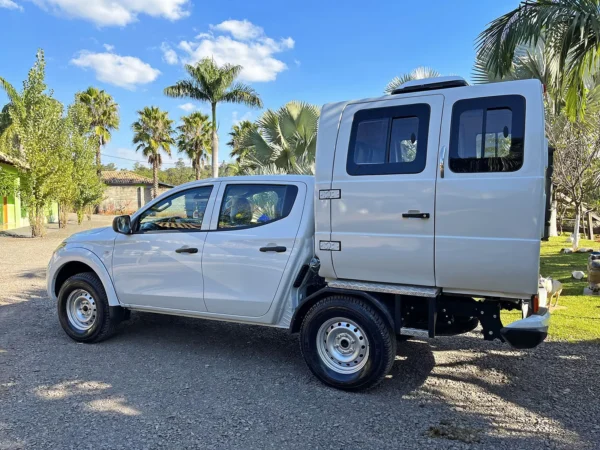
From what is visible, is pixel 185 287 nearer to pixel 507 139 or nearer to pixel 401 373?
pixel 401 373

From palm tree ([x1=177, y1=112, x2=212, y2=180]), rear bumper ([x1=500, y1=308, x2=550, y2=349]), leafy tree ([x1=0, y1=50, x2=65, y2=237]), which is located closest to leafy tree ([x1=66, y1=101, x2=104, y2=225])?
leafy tree ([x1=0, y1=50, x2=65, y2=237])

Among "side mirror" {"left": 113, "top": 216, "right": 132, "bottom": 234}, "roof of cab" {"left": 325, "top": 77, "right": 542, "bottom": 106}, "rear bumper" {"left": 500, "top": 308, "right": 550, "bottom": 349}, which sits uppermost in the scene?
"roof of cab" {"left": 325, "top": 77, "right": 542, "bottom": 106}

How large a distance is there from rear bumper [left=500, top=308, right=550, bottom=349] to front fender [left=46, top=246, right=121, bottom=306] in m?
4.11

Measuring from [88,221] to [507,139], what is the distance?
3111 cm

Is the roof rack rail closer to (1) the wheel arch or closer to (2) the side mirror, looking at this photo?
(1) the wheel arch

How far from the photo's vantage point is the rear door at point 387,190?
12.6 feet

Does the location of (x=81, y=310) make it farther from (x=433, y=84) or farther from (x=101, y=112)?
(x=101, y=112)

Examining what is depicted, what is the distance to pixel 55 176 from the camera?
1983 cm

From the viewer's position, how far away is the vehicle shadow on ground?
353 centimetres

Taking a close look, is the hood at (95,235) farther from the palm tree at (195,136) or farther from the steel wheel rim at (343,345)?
the palm tree at (195,136)

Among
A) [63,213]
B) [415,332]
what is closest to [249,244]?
[415,332]

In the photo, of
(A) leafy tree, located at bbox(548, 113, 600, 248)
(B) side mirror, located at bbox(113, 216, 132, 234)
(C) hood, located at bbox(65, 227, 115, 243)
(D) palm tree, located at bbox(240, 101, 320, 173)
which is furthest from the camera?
(A) leafy tree, located at bbox(548, 113, 600, 248)

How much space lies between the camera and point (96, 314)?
18.2 feet

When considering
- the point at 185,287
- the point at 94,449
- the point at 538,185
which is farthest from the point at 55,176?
the point at 538,185
